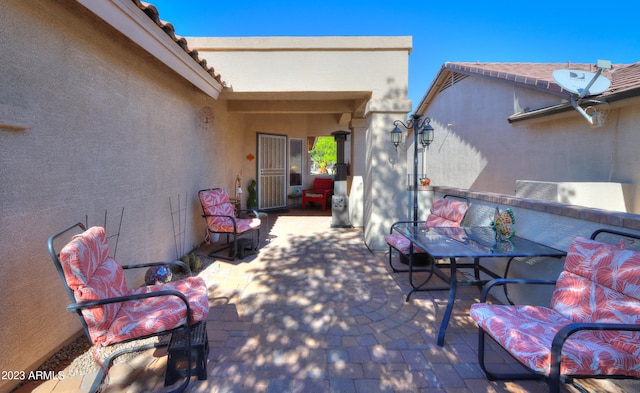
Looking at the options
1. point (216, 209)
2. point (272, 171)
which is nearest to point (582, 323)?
point (216, 209)

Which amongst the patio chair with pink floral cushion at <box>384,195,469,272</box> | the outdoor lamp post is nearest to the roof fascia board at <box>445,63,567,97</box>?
the outdoor lamp post

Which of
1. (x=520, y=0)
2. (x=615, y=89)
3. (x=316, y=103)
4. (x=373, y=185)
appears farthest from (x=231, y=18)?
(x=615, y=89)

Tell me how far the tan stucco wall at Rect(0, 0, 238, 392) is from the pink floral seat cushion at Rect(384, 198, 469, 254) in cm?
314

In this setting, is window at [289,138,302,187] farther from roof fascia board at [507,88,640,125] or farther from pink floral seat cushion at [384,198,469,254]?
pink floral seat cushion at [384,198,469,254]

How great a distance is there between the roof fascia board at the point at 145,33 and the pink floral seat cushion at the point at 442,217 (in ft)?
11.4

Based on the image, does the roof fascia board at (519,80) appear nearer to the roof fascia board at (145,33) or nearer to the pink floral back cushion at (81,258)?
the roof fascia board at (145,33)

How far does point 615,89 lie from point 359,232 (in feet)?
15.2

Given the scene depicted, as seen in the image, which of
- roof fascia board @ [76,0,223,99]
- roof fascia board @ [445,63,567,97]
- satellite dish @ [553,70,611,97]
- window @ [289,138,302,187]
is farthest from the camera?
window @ [289,138,302,187]

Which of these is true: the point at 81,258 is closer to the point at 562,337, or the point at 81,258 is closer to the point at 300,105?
the point at 562,337

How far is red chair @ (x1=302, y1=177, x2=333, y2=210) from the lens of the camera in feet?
31.0

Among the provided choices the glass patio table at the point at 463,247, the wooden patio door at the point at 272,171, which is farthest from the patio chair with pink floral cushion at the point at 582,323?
the wooden patio door at the point at 272,171

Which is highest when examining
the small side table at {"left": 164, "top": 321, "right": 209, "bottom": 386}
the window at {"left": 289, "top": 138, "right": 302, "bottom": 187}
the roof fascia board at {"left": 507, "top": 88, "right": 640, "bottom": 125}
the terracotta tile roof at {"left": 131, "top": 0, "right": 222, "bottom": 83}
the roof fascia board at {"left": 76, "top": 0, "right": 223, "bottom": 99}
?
the terracotta tile roof at {"left": 131, "top": 0, "right": 222, "bottom": 83}

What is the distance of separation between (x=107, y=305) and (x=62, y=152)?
1.28 meters

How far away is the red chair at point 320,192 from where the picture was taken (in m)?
9.45
